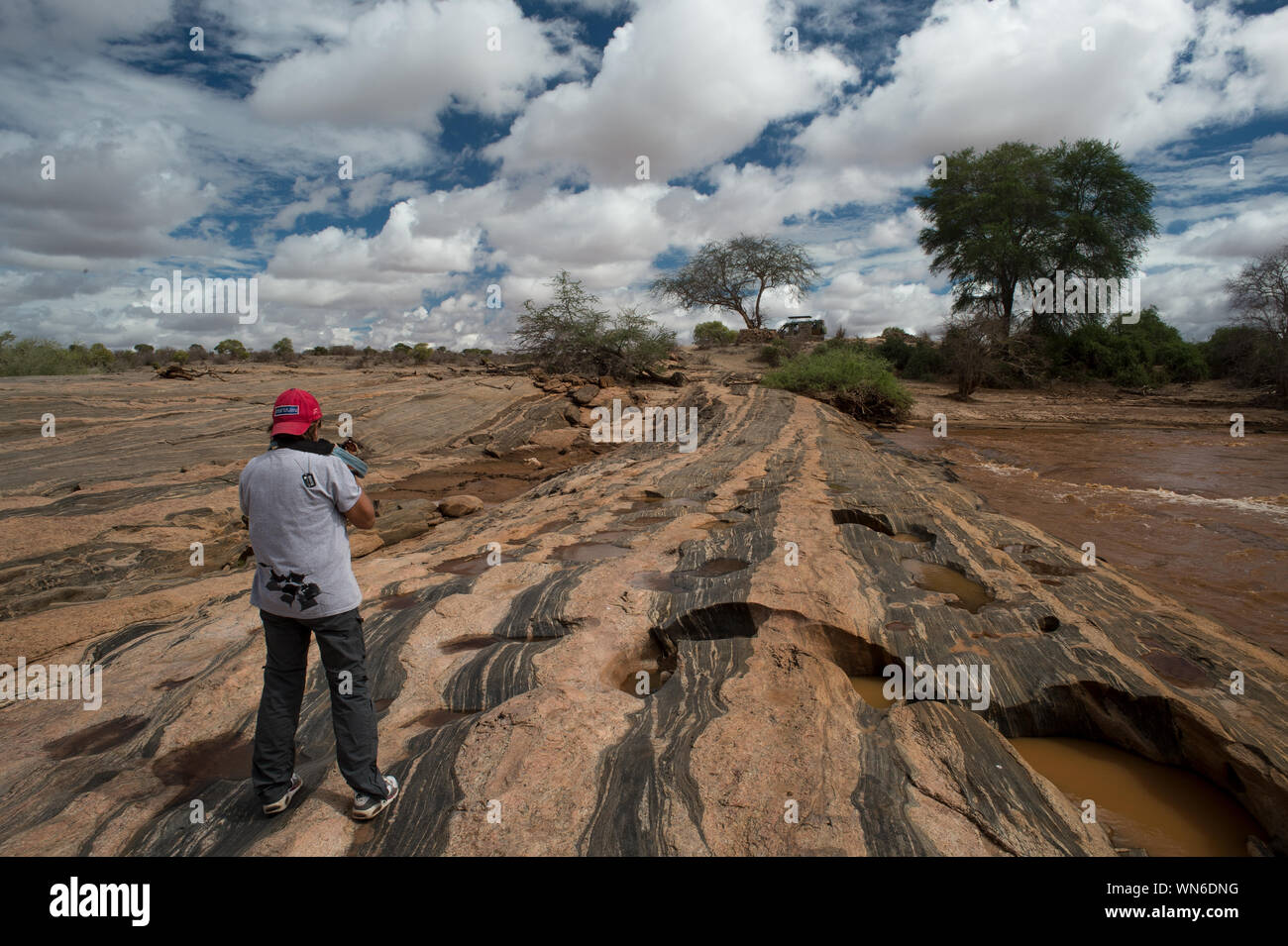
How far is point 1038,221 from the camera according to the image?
27469 millimetres

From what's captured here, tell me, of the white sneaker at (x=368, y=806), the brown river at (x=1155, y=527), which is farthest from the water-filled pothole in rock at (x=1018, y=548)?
the white sneaker at (x=368, y=806)

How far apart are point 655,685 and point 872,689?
1295 millimetres

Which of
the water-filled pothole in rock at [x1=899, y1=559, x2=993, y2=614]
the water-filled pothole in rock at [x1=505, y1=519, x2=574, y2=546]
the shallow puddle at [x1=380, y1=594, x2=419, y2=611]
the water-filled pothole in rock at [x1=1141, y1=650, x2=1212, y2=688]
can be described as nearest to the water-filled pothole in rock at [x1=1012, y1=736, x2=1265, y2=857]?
the water-filled pothole in rock at [x1=1141, y1=650, x2=1212, y2=688]

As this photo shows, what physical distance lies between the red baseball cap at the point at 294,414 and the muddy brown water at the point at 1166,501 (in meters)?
5.87

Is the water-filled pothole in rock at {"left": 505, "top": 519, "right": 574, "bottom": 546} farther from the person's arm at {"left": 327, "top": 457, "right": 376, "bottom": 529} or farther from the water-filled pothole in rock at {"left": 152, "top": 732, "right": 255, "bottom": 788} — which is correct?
the person's arm at {"left": 327, "top": 457, "right": 376, "bottom": 529}

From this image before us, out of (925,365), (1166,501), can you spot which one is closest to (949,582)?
(1166,501)

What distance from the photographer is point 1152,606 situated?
4.55 m

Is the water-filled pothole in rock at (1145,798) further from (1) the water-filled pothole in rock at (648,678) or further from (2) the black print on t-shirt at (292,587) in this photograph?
(2) the black print on t-shirt at (292,587)

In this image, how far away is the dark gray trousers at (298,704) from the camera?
8.39ft

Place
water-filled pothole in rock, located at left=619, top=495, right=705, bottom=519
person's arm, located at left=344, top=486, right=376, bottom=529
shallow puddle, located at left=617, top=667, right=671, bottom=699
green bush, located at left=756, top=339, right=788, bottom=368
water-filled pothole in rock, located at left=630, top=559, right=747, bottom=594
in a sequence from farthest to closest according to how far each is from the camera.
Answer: green bush, located at left=756, top=339, right=788, bottom=368, water-filled pothole in rock, located at left=619, top=495, right=705, bottom=519, water-filled pothole in rock, located at left=630, top=559, right=747, bottom=594, shallow puddle, located at left=617, top=667, right=671, bottom=699, person's arm, located at left=344, top=486, right=376, bottom=529

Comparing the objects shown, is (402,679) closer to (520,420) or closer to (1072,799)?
(1072,799)

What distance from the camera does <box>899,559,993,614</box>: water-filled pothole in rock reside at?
4.65m

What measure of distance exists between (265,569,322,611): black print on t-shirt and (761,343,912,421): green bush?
1845 cm
